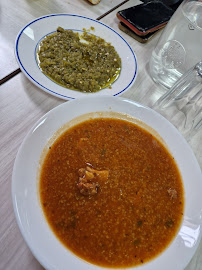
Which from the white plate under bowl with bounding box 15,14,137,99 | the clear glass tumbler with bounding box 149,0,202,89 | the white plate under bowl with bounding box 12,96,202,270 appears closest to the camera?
the white plate under bowl with bounding box 12,96,202,270

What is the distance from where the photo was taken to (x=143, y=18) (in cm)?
186

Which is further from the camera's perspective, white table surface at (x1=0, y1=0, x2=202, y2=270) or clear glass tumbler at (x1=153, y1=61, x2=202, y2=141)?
clear glass tumbler at (x1=153, y1=61, x2=202, y2=141)

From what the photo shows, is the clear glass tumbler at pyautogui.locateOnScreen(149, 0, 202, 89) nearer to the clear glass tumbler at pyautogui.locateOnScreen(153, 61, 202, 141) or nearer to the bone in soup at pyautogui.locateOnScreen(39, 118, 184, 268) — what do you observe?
the clear glass tumbler at pyautogui.locateOnScreen(153, 61, 202, 141)

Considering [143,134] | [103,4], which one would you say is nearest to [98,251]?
[143,134]

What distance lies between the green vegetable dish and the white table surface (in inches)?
5.2

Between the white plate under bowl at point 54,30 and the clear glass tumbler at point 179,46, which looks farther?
the clear glass tumbler at point 179,46

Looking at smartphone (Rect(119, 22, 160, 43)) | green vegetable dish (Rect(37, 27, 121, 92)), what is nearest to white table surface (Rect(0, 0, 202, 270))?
smartphone (Rect(119, 22, 160, 43))

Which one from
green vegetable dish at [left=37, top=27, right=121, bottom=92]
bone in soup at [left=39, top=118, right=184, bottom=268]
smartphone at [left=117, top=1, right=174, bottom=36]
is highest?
smartphone at [left=117, top=1, right=174, bottom=36]

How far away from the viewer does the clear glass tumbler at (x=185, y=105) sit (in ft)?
4.76

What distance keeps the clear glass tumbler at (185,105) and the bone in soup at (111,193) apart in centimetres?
32

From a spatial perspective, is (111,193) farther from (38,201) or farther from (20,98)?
(20,98)


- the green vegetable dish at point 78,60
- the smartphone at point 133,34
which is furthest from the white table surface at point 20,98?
the green vegetable dish at point 78,60

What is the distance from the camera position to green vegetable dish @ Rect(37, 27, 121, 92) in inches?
54.4

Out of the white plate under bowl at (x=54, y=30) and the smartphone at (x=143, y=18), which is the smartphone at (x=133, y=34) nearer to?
the smartphone at (x=143, y=18)
